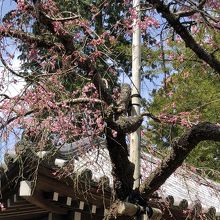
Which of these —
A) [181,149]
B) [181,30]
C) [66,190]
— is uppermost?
[181,30]

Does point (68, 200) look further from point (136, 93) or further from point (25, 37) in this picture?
point (25, 37)

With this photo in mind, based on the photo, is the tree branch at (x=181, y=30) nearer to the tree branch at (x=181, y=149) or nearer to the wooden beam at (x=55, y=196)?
the tree branch at (x=181, y=149)

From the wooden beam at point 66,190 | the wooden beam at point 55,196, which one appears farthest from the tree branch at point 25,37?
the wooden beam at point 55,196

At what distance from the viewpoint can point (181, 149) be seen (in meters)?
4.81

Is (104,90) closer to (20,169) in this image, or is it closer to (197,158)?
(20,169)

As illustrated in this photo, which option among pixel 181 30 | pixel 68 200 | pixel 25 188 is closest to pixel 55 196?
pixel 68 200

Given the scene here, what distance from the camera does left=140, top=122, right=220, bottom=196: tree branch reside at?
15.2 ft

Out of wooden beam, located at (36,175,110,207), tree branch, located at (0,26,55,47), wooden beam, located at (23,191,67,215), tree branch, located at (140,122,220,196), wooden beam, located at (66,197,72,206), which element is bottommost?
wooden beam, located at (23,191,67,215)

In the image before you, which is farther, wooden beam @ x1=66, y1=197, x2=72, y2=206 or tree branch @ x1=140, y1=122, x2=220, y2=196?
wooden beam @ x1=66, y1=197, x2=72, y2=206

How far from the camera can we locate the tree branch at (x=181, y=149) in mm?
4633

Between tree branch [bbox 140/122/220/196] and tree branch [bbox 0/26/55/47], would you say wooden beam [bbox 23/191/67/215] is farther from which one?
tree branch [bbox 0/26/55/47]

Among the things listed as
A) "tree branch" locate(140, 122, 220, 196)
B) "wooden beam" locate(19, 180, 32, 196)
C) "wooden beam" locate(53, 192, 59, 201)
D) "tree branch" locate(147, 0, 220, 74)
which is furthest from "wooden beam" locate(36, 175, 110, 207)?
"tree branch" locate(147, 0, 220, 74)

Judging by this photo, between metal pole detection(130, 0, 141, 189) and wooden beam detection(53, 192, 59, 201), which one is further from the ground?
metal pole detection(130, 0, 141, 189)

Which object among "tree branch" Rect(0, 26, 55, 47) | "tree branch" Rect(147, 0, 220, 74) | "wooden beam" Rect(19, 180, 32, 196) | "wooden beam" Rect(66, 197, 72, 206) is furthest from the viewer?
"wooden beam" Rect(66, 197, 72, 206)
